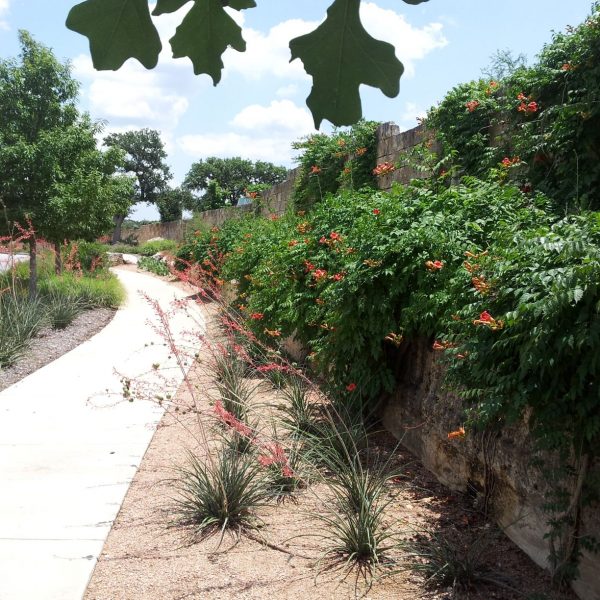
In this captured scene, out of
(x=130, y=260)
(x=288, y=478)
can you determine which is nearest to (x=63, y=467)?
(x=288, y=478)

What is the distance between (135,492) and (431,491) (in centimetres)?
204

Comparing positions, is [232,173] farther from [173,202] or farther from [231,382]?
[231,382]

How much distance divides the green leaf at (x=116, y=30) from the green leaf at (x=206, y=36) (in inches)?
3.6

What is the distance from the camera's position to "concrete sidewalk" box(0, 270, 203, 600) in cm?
378

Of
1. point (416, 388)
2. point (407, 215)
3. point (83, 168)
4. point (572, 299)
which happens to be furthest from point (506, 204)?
point (83, 168)

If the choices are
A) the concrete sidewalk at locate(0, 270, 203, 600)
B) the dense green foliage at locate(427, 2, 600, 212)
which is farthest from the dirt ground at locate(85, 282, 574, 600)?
the dense green foliage at locate(427, 2, 600, 212)

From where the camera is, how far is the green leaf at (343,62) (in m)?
1.09

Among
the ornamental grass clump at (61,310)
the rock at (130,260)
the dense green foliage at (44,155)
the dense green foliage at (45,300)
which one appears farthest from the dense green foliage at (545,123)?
the rock at (130,260)

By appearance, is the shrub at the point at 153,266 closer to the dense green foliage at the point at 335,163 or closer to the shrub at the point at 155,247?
the shrub at the point at 155,247

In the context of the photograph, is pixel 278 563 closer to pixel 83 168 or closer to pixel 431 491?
pixel 431 491

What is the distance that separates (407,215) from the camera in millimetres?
5406

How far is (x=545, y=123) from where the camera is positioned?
5910 millimetres

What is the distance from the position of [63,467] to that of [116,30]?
15.8 feet

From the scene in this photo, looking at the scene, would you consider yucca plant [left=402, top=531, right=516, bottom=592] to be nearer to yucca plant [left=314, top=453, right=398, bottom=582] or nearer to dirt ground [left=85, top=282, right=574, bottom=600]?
dirt ground [left=85, top=282, right=574, bottom=600]
